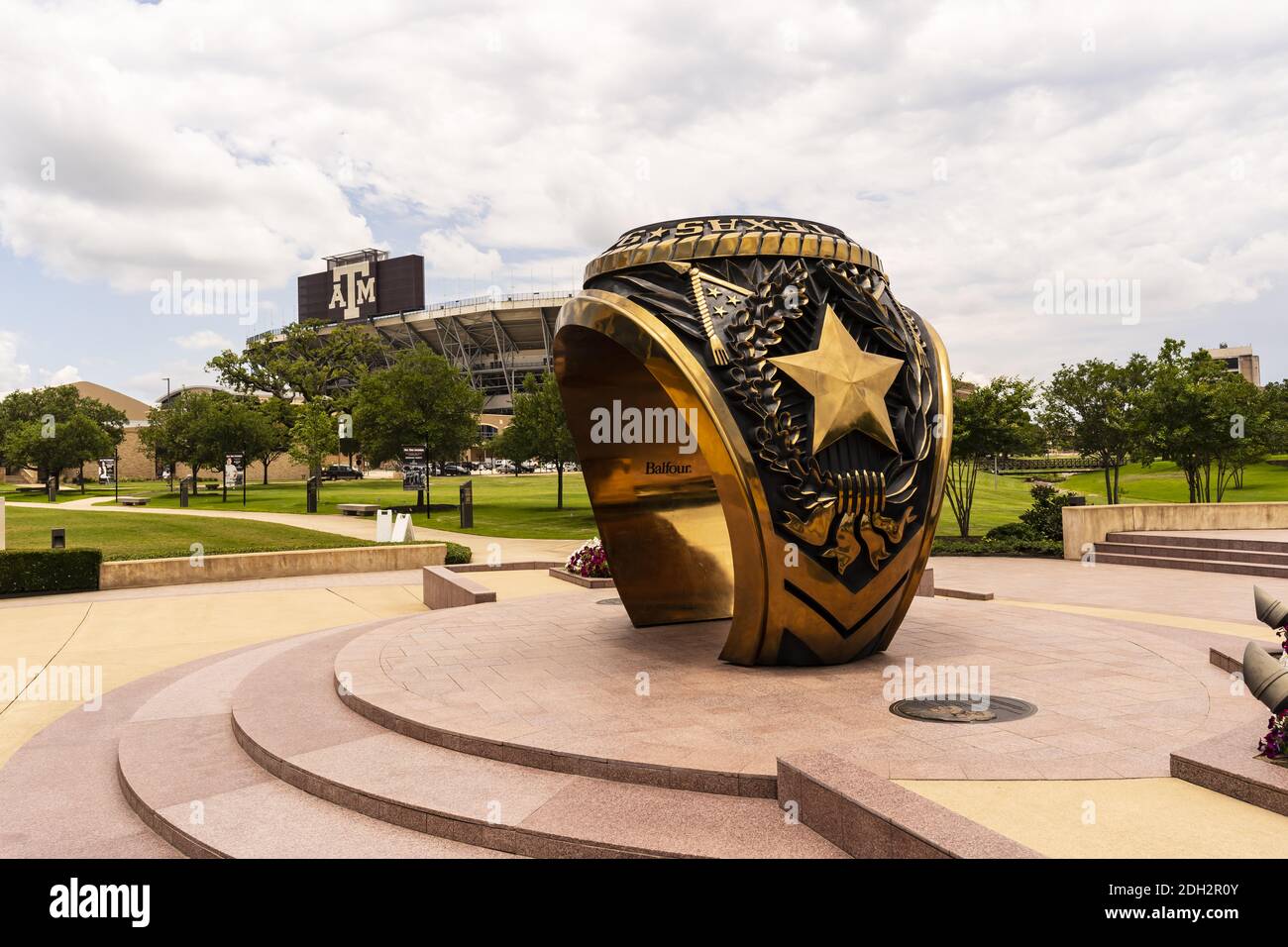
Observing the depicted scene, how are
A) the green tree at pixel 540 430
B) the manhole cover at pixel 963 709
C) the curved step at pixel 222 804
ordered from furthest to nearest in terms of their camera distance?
the green tree at pixel 540 430 → the manhole cover at pixel 963 709 → the curved step at pixel 222 804

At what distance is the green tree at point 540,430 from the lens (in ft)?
115

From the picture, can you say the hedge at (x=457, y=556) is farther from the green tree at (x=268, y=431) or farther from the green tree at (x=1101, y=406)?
the green tree at (x=268, y=431)

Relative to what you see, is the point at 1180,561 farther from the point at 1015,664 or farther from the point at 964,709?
the point at 964,709

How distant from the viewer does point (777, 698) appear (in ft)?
22.2

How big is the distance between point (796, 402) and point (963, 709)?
8.82 feet

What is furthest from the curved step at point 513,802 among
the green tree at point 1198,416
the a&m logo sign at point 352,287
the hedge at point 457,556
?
the a&m logo sign at point 352,287

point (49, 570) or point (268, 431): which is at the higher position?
point (268, 431)

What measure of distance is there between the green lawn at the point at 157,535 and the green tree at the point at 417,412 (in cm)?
882

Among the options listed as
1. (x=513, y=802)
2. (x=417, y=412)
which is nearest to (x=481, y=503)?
(x=417, y=412)

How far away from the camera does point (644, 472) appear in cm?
1016

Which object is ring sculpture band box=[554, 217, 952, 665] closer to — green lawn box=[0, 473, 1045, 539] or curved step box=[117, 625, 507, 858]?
curved step box=[117, 625, 507, 858]

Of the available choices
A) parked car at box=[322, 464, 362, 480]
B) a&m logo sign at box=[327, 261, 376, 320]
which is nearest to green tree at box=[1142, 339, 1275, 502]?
parked car at box=[322, 464, 362, 480]

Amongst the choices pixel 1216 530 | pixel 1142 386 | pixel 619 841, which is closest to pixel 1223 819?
pixel 619 841

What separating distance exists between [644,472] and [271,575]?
12.7m
